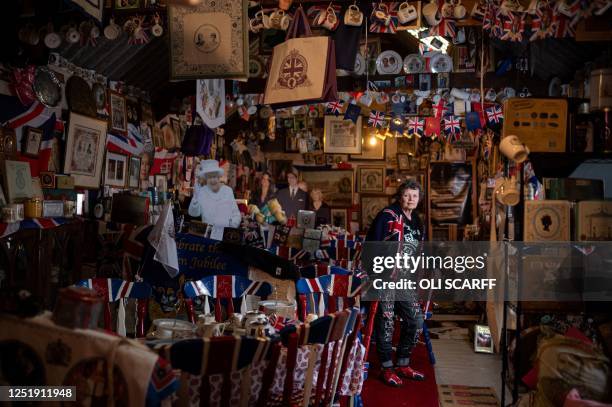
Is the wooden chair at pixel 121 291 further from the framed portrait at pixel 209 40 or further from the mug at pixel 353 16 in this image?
the mug at pixel 353 16

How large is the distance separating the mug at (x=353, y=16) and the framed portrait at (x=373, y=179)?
822 centimetres

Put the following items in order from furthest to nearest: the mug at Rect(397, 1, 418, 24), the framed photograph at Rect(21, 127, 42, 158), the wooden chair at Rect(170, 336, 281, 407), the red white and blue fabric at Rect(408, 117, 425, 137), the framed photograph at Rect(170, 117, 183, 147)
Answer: the red white and blue fabric at Rect(408, 117, 425, 137) < the framed photograph at Rect(170, 117, 183, 147) < the framed photograph at Rect(21, 127, 42, 158) < the mug at Rect(397, 1, 418, 24) < the wooden chair at Rect(170, 336, 281, 407)

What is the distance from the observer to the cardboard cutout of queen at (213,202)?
6543mm


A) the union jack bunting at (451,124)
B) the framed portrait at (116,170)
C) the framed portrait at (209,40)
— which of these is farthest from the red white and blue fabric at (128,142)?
the union jack bunting at (451,124)

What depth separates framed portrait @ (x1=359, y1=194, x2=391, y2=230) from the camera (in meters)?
12.6

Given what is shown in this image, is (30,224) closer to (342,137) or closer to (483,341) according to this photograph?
(483,341)

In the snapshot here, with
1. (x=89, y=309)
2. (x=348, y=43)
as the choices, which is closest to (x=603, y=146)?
(x=348, y=43)

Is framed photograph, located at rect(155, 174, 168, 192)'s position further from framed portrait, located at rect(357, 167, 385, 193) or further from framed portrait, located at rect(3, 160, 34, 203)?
framed portrait, located at rect(357, 167, 385, 193)

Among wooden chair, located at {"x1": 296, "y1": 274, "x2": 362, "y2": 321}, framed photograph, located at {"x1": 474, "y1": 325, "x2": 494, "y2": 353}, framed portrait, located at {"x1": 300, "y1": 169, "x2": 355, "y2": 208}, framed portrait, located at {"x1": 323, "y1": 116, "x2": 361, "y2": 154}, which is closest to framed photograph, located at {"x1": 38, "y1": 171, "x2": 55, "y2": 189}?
wooden chair, located at {"x1": 296, "y1": 274, "x2": 362, "y2": 321}

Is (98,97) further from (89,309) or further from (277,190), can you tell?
(277,190)

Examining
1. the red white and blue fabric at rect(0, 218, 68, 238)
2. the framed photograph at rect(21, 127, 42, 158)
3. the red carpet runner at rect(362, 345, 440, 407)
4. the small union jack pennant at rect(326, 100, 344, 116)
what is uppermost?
the small union jack pennant at rect(326, 100, 344, 116)

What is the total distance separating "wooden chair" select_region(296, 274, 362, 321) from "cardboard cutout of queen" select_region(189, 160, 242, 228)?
272 cm

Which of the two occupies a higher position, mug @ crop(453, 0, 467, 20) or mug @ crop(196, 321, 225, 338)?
mug @ crop(453, 0, 467, 20)

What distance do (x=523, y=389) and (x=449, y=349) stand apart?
1.70 m
